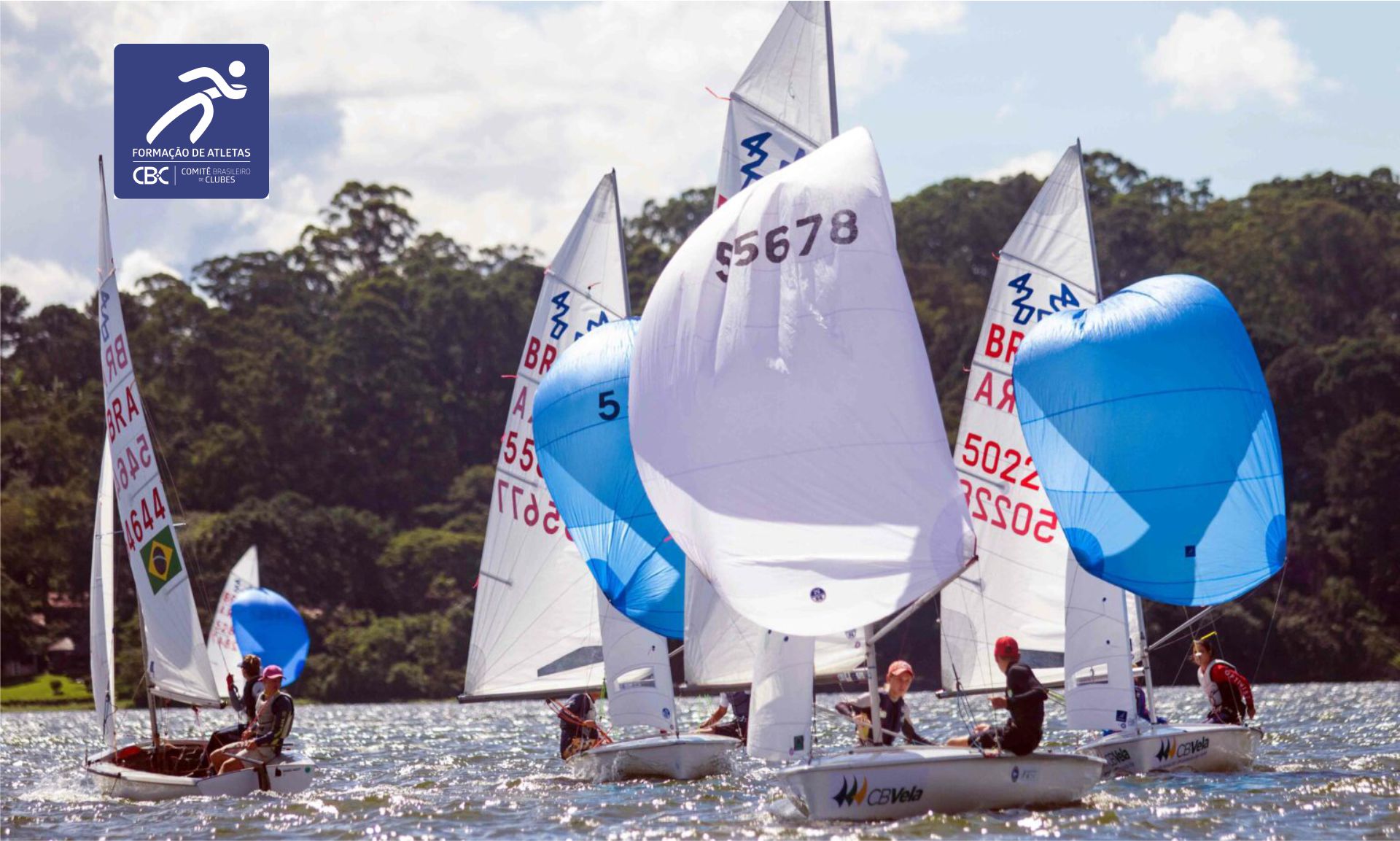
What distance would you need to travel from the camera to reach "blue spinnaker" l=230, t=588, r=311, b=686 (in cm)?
3478

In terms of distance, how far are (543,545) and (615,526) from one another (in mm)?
2641

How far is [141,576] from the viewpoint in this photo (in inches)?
787

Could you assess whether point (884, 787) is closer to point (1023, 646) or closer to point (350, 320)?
point (1023, 646)

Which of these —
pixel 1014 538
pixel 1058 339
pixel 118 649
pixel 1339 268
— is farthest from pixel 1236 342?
pixel 1339 268

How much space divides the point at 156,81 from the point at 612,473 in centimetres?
652

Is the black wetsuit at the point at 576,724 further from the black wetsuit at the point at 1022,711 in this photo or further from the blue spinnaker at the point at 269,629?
the blue spinnaker at the point at 269,629

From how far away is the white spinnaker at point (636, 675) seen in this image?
1952 cm

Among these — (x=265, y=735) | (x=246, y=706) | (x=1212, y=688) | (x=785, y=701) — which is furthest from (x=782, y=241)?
(x=246, y=706)

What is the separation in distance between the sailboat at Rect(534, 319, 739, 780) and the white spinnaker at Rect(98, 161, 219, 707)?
3891 mm

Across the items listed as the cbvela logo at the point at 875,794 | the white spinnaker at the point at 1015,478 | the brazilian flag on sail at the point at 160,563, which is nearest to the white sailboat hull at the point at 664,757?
the white spinnaker at the point at 1015,478

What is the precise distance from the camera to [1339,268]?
65.9m

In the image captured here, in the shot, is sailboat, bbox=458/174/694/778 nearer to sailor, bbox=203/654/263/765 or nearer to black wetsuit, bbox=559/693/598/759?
black wetsuit, bbox=559/693/598/759

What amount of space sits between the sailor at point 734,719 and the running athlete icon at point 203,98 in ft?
27.4

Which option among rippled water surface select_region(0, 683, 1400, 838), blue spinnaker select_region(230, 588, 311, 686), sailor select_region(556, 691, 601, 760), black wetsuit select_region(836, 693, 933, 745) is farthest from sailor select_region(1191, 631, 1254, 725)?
blue spinnaker select_region(230, 588, 311, 686)
